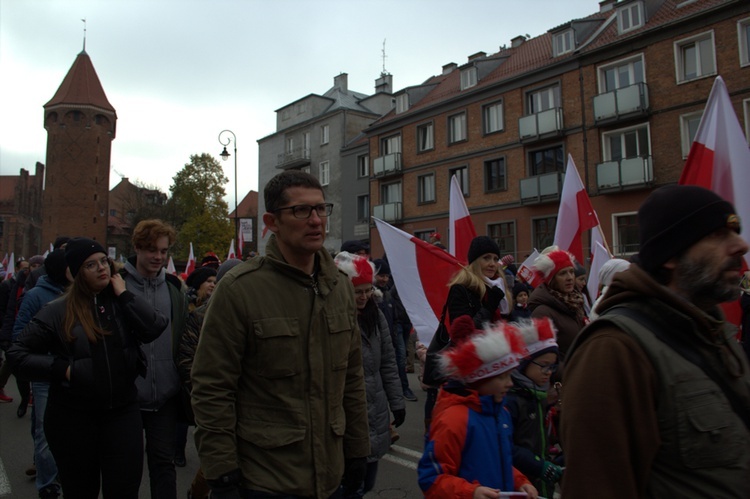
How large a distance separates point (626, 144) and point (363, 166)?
19.1 meters

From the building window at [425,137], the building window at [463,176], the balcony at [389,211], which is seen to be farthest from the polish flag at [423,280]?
the balcony at [389,211]

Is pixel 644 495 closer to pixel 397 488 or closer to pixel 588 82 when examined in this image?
pixel 397 488

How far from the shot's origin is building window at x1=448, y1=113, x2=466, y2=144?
31086 millimetres

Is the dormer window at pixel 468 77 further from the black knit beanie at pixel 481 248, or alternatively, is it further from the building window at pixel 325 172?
the black knit beanie at pixel 481 248

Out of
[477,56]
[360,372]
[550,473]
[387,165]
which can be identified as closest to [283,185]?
[360,372]

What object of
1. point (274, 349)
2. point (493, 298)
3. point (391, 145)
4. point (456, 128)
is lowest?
point (274, 349)

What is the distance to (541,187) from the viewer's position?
2603 cm

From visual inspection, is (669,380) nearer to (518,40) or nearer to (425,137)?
(425,137)

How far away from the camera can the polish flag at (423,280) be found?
6621 mm

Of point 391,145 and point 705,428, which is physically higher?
point 391,145

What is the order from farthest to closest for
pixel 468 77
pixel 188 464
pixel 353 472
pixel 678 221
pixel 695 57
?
pixel 468 77 → pixel 695 57 → pixel 188 464 → pixel 353 472 → pixel 678 221

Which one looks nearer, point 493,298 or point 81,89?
point 493,298

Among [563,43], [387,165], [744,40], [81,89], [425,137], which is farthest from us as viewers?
[81,89]

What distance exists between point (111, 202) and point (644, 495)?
10239 cm
